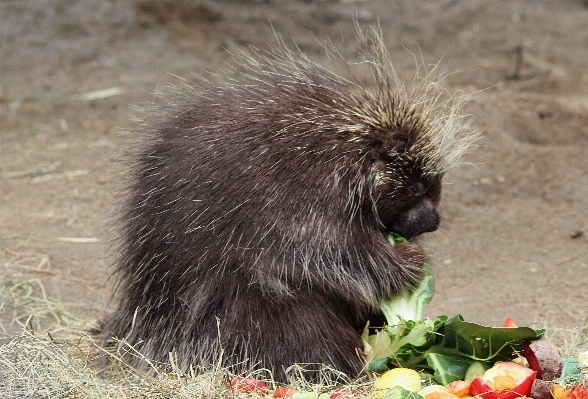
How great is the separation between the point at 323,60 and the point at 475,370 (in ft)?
18.5

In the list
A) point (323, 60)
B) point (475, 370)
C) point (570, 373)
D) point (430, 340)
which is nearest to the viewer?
point (570, 373)

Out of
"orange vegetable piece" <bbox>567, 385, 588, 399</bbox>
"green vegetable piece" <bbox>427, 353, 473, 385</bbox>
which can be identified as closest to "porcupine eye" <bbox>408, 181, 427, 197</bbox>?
"green vegetable piece" <bbox>427, 353, 473, 385</bbox>

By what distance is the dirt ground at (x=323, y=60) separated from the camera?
4.83 meters

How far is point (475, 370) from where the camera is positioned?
3316 millimetres

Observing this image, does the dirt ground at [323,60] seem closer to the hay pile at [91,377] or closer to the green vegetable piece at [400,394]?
the hay pile at [91,377]

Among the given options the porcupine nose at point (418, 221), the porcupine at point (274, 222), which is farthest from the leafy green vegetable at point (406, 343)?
the porcupine nose at point (418, 221)

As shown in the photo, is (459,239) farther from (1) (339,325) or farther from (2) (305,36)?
(2) (305,36)

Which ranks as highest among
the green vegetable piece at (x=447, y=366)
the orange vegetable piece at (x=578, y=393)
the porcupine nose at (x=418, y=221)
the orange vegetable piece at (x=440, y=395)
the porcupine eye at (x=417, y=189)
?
the porcupine eye at (x=417, y=189)

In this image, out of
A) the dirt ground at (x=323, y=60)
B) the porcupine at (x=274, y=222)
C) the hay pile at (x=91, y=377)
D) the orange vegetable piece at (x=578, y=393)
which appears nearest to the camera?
the orange vegetable piece at (x=578, y=393)

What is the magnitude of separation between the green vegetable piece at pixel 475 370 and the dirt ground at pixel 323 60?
93 cm

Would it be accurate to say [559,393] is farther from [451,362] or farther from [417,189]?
[417,189]

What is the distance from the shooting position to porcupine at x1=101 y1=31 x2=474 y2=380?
327 cm

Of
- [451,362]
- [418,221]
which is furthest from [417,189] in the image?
[451,362]

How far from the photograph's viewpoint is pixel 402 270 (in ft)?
11.4
